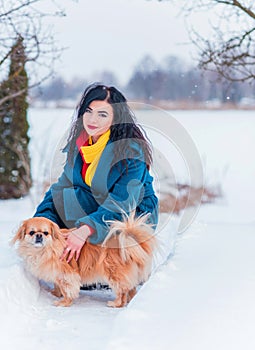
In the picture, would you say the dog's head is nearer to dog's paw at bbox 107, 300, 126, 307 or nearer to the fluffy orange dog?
the fluffy orange dog

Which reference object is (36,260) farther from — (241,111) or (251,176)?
(241,111)

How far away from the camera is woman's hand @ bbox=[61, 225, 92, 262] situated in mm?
3336

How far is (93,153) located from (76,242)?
1.94 feet

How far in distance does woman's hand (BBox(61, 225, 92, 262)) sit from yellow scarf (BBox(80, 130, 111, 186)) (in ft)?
1.25

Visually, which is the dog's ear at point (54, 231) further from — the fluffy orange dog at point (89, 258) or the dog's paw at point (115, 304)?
the dog's paw at point (115, 304)

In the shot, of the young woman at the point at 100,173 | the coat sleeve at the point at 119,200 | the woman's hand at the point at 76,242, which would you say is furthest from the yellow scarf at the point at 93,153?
the woman's hand at the point at 76,242

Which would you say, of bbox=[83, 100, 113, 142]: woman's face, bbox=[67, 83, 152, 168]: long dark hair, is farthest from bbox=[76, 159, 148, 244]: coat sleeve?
bbox=[83, 100, 113, 142]: woman's face

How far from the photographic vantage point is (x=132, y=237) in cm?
335

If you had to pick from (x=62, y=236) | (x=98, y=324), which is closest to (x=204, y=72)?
(x=62, y=236)

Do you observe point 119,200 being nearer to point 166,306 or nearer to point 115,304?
point 115,304

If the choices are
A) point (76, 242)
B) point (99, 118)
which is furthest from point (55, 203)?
point (99, 118)

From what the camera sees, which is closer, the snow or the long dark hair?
the snow

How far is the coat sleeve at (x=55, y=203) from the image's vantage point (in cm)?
376

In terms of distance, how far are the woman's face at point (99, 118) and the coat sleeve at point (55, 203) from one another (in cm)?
42
